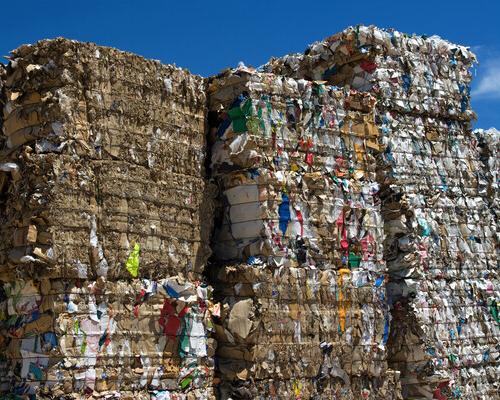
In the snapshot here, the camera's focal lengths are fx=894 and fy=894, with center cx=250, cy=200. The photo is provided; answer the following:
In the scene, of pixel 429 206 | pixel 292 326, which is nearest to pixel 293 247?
pixel 292 326

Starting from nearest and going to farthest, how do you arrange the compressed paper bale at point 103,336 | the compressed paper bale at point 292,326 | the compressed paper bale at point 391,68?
the compressed paper bale at point 103,336 → the compressed paper bale at point 292,326 → the compressed paper bale at point 391,68

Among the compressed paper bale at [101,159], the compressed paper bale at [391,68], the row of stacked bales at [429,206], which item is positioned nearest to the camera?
the compressed paper bale at [101,159]

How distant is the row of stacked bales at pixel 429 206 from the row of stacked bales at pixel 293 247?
1.86 ft

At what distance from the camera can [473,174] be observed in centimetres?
837

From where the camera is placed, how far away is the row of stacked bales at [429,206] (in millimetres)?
7500

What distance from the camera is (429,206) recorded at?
7867mm

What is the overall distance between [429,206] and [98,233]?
337 centimetres

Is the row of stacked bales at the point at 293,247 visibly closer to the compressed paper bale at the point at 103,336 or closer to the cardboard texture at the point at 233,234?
the cardboard texture at the point at 233,234

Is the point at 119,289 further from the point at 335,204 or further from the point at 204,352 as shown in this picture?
the point at 335,204

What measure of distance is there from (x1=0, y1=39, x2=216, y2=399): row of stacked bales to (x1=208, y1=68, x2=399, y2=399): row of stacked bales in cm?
28

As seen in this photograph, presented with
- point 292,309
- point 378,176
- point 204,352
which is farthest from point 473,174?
point 204,352

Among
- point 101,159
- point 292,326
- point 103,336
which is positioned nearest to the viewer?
point 103,336

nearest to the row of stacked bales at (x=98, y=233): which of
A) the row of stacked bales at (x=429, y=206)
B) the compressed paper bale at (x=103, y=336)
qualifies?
the compressed paper bale at (x=103, y=336)

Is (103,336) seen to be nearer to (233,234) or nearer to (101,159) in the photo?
(101,159)
